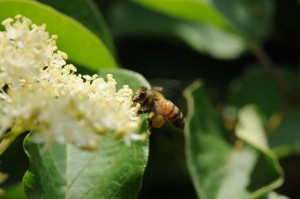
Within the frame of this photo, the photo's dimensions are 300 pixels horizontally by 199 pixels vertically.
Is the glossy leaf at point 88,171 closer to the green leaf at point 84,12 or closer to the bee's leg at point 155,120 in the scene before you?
the bee's leg at point 155,120

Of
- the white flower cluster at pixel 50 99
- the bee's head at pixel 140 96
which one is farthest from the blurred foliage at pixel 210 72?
the white flower cluster at pixel 50 99

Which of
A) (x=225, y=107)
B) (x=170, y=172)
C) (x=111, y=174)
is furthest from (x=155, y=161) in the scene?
(x=111, y=174)

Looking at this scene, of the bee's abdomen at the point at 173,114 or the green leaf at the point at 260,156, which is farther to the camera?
the green leaf at the point at 260,156

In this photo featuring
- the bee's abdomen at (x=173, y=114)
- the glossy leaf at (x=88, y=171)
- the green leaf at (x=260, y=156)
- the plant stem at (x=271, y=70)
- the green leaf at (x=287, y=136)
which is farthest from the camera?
the plant stem at (x=271, y=70)

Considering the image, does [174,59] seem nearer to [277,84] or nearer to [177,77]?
[177,77]

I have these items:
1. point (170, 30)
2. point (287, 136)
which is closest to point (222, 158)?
point (287, 136)

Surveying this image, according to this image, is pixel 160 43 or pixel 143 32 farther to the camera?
pixel 160 43
